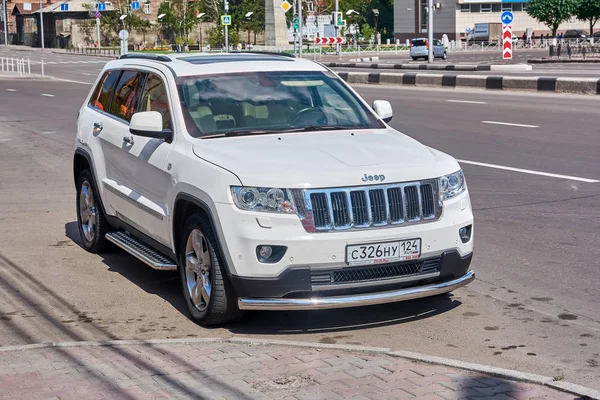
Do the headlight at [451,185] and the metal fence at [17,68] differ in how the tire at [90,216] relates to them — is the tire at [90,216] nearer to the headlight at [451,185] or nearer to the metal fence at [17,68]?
the headlight at [451,185]

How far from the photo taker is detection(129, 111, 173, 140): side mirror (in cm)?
701

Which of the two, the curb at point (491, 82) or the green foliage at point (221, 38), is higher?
the green foliage at point (221, 38)

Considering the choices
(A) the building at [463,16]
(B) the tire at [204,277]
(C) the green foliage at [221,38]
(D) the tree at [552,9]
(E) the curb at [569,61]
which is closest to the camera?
(B) the tire at [204,277]

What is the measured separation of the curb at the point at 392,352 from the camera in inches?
197

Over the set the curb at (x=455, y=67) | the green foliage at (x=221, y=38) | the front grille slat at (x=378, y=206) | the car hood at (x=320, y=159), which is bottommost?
the curb at (x=455, y=67)

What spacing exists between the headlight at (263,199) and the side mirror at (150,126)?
1.17 metres

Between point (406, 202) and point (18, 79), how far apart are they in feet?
145

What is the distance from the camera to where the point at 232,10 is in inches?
4247

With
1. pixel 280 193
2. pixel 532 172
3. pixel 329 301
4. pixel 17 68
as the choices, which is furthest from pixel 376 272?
pixel 17 68

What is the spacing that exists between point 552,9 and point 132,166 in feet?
263

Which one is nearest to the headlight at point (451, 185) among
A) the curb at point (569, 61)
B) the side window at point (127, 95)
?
the side window at point (127, 95)

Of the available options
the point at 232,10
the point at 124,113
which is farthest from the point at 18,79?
the point at 232,10

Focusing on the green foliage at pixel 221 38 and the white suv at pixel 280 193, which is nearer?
the white suv at pixel 280 193

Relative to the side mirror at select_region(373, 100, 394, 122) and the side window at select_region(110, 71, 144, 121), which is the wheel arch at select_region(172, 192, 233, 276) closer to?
the side window at select_region(110, 71, 144, 121)
